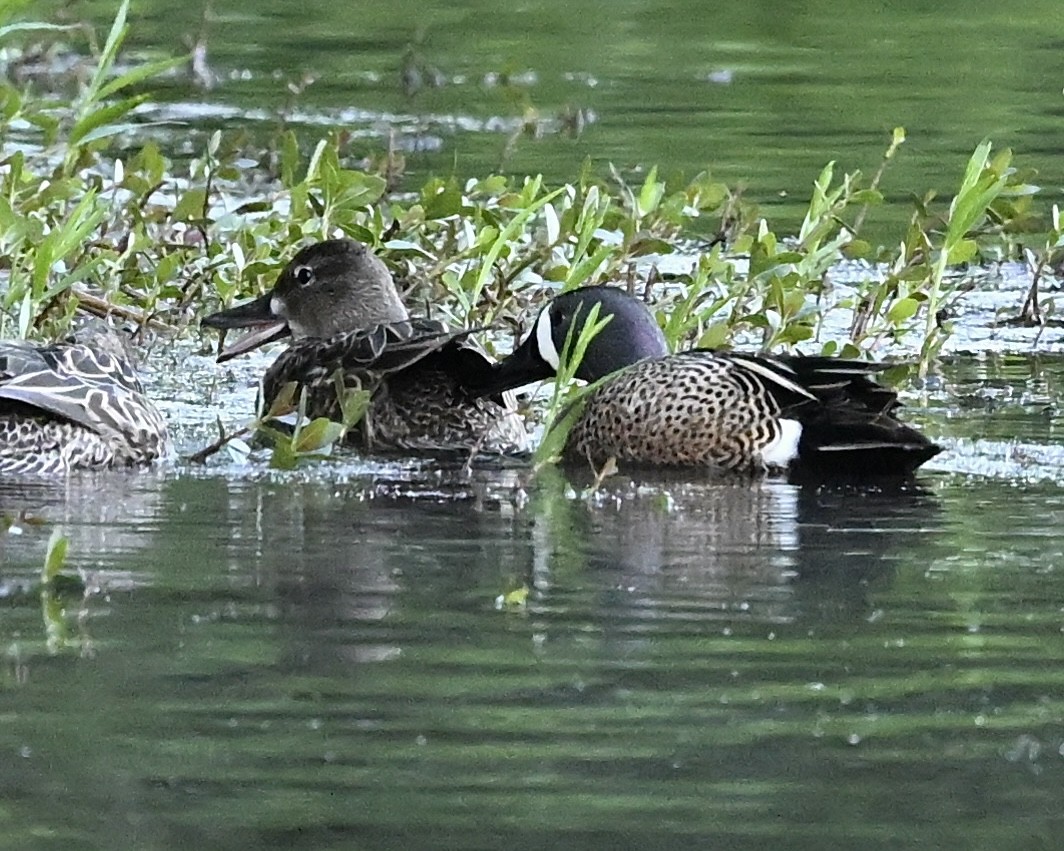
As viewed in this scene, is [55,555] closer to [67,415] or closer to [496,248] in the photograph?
[67,415]

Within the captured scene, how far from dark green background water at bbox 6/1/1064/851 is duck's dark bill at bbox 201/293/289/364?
0.61 ft

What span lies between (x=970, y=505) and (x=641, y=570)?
1303mm

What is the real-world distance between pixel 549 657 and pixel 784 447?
2657 millimetres

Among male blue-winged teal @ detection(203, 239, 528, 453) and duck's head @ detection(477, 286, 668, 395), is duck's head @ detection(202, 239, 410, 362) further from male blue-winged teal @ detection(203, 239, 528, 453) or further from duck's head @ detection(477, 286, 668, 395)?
duck's head @ detection(477, 286, 668, 395)

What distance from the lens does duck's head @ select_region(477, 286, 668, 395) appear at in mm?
8375

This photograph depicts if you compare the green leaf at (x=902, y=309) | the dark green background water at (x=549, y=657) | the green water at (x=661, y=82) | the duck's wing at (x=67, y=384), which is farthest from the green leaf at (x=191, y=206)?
the green leaf at (x=902, y=309)

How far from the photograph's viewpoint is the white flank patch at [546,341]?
8383 millimetres

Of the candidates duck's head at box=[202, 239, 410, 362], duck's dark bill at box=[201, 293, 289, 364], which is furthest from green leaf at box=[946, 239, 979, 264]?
duck's dark bill at box=[201, 293, 289, 364]

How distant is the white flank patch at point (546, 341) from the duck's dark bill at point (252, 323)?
1.20 metres

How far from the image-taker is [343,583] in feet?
19.4

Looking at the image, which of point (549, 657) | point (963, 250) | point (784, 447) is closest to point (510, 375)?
point (784, 447)

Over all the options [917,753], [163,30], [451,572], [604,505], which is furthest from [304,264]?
[163,30]

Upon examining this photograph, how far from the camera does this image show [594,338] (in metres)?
8.50

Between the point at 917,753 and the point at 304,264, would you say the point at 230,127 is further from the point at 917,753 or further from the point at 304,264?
the point at 917,753
